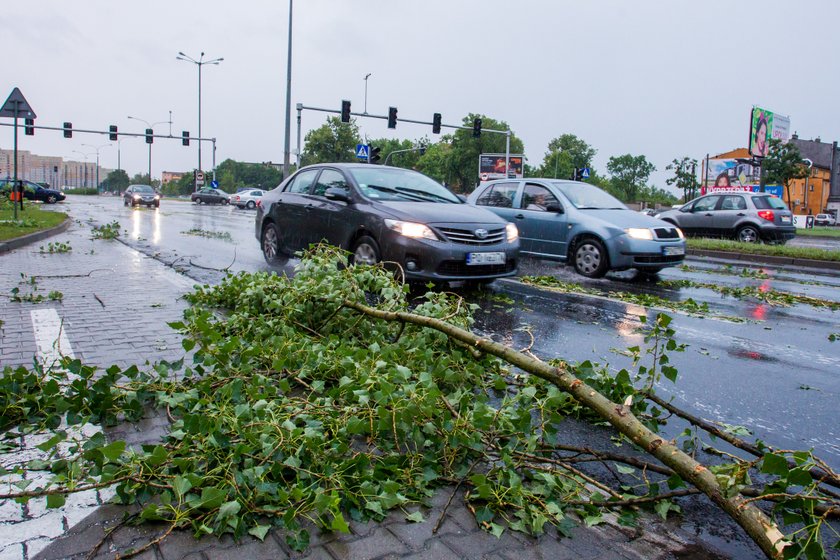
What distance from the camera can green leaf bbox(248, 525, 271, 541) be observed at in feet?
7.62

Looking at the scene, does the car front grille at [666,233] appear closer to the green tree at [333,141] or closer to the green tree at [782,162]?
the green tree at [782,162]

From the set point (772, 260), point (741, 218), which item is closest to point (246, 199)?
point (741, 218)

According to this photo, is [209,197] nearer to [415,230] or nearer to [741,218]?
[741,218]

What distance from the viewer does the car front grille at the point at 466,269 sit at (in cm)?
784

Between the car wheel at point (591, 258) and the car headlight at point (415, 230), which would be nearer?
the car headlight at point (415, 230)

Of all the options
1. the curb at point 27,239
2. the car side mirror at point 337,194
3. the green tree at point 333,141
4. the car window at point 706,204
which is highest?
the green tree at point 333,141

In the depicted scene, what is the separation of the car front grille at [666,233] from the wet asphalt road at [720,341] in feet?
2.58

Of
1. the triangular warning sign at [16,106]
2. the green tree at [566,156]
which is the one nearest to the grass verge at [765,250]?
the triangular warning sign at [16,106]

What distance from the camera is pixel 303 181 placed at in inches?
408

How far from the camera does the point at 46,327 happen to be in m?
5.72

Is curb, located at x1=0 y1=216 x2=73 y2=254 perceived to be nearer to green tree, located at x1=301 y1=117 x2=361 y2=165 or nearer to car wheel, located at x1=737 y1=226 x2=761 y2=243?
car wheel, located at x1=737 y1=226 x2=761 y2=243

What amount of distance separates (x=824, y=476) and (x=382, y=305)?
9.62 ft

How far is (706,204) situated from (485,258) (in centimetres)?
1527

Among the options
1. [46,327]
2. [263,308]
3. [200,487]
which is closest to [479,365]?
[200,487]
